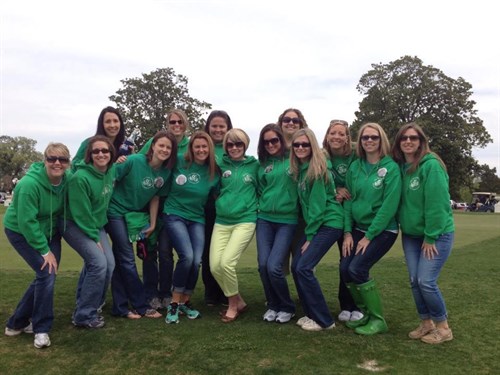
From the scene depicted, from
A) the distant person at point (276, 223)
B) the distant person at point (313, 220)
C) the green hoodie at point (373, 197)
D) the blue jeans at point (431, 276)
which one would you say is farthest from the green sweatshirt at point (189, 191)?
the blue jeans at point (431, 276)

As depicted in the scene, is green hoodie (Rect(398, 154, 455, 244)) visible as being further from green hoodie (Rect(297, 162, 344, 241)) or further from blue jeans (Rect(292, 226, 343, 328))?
blue jeans (Rect(292, 226, 343, 328))

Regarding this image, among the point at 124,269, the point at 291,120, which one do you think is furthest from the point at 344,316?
the point at 124,269

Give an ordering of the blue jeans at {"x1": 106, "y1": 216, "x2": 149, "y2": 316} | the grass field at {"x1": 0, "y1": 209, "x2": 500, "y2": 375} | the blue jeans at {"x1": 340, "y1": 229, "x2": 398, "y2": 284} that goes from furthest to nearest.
Answer: the blue jeans at {"x1": 106, "y1": 216, "x2": 149, "y2": 316}, the blue jeans at {"x1": 340, "y1": 229, "x2": 398, "y2": 284}, the grass field at {"x1": 0, "y1": 209, "x2": 500, "y2": 375}

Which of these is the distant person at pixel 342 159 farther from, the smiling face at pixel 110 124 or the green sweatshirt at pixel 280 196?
the smiling face at pixel 110 124

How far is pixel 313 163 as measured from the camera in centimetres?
482

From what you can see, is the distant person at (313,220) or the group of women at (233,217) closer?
the group of women at (233,217)

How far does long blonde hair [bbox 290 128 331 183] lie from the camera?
481 centimetres

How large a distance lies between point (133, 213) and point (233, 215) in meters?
1.18

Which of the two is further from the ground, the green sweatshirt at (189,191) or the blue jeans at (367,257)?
the green sweatshirt at (189,191)

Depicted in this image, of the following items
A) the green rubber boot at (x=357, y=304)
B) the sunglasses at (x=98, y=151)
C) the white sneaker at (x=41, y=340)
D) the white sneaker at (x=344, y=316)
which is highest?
the sunglasses at (x=98, y=151)

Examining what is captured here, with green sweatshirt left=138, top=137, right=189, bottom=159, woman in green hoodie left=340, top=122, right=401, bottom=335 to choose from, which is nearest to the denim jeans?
green sweatshirt left=138, top=137, right=189, bottom=159

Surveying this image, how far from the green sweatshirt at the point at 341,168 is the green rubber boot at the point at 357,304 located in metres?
1.17

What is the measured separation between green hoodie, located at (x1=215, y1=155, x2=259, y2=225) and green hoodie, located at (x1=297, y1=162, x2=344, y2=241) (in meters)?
0.63

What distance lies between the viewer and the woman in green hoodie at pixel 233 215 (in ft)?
16.9
